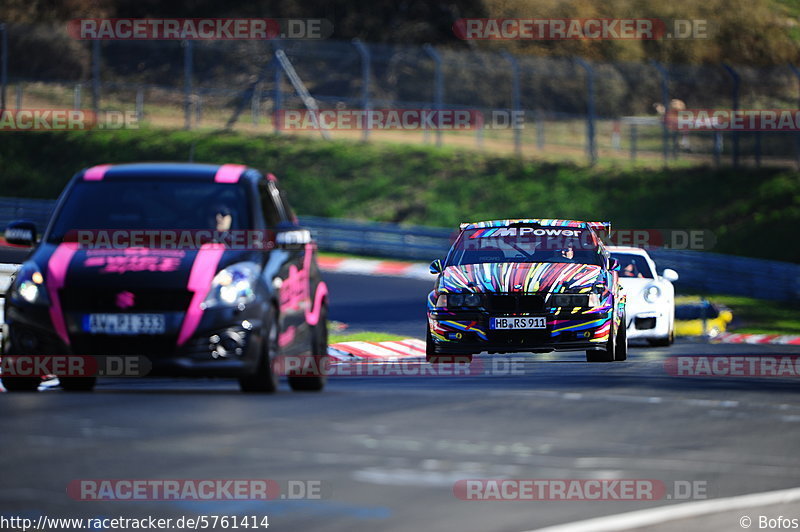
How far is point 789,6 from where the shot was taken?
76.5 m

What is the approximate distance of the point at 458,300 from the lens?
16.1 m

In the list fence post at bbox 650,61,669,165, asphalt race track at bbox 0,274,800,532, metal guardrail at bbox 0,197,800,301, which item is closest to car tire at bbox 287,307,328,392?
asphalt race track at bbox 0,274,800,532

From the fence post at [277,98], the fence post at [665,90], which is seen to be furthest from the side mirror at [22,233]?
the fence post at [277,98]

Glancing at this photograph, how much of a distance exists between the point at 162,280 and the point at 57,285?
29.3 inches

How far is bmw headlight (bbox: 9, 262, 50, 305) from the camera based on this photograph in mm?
11242

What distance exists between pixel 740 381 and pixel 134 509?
784 centimetres

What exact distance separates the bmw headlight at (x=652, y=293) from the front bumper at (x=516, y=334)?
466 cm

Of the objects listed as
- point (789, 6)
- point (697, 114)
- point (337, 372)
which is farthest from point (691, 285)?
point (789, 6)

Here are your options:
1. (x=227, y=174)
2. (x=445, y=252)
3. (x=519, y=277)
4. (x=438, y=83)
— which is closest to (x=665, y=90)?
(x=438, y=83)

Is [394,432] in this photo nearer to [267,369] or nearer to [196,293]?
[267,369]

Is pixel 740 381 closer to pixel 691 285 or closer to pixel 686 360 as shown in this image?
pixel 686 360

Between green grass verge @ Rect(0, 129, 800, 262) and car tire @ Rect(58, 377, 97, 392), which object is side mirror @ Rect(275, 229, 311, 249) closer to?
car tire @ Rect(58, 377, 97, 392)

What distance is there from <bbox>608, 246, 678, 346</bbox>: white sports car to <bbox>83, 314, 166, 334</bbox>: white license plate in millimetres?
10512

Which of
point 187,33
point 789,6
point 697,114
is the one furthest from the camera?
point 789,6
